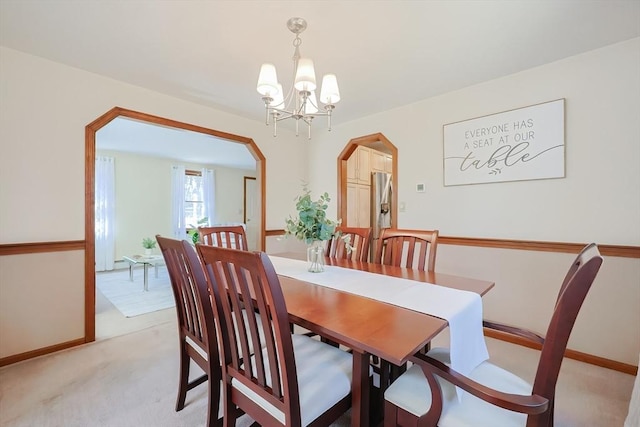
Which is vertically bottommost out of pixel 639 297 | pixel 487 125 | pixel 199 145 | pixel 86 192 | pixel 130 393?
pixel 130 393

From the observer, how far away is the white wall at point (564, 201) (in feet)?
6.66

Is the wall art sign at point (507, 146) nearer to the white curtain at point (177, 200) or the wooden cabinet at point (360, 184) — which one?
the wooden cabinet at point (360, 184)

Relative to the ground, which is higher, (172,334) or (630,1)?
(630,1)

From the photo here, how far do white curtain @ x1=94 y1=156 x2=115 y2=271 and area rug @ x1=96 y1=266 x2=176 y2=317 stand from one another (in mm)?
321

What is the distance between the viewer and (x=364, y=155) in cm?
443

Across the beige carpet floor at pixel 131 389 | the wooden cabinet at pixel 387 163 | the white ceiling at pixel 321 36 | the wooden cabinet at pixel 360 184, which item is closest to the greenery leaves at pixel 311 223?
the beige carpet floor at pixel 131 389

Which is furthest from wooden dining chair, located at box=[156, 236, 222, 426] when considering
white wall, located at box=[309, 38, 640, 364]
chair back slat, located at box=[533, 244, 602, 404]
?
white wall, located at box=[309, 38, 640, 364]

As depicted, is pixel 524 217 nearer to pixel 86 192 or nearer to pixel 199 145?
pixel 86 192

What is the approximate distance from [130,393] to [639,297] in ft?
11.6

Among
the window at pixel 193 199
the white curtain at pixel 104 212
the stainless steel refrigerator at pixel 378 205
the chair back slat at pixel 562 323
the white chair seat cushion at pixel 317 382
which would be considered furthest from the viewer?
the window at pixel 193 199

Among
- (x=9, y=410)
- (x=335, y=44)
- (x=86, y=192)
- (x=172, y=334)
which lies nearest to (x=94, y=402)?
(x=9, y=410)

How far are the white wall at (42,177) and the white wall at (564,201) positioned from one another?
327 centimetres

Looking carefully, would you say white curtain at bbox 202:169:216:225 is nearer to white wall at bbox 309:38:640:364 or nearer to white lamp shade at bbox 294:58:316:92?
white wall at bbox 309:38:640:364

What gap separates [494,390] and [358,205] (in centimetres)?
350
